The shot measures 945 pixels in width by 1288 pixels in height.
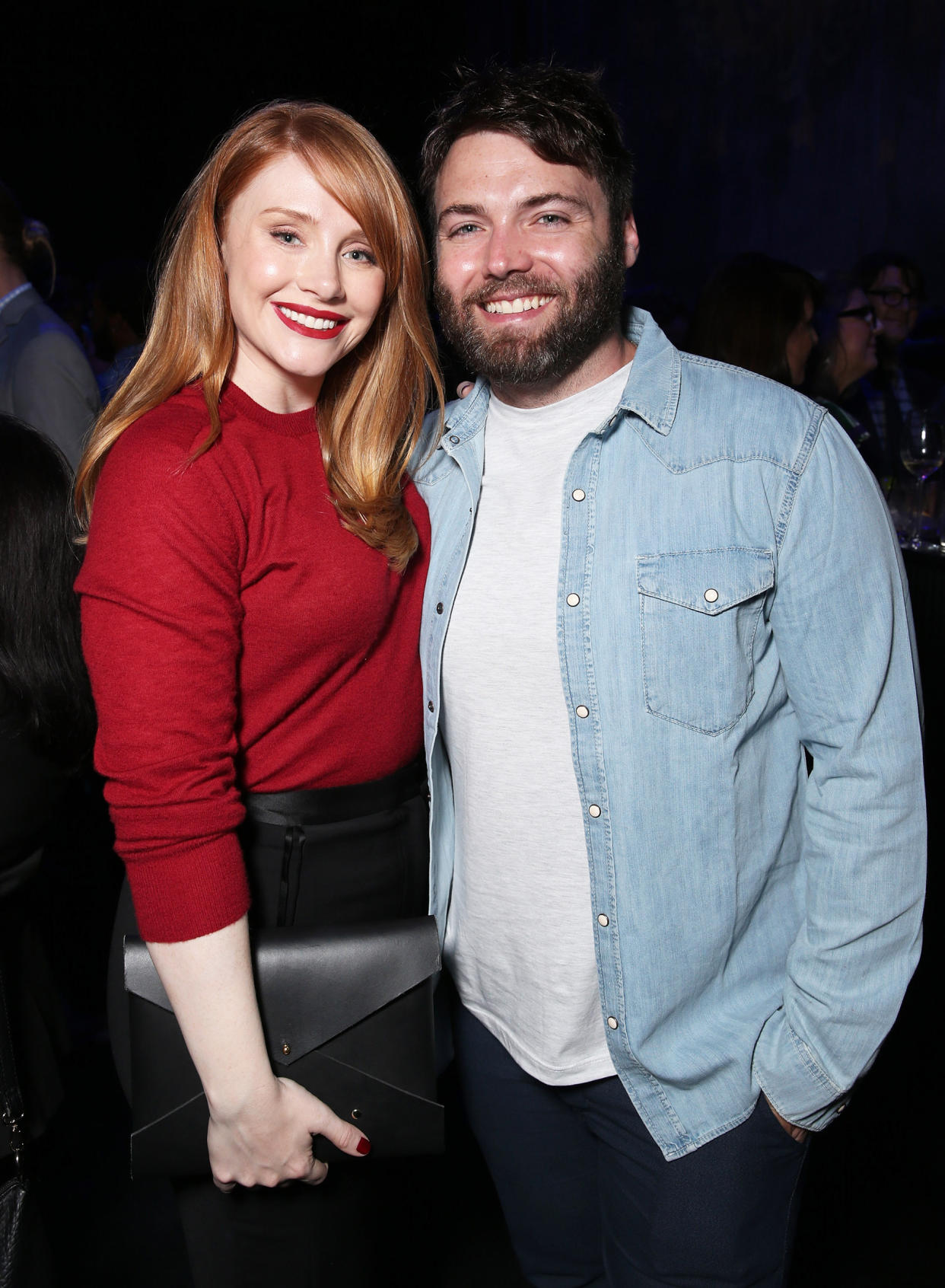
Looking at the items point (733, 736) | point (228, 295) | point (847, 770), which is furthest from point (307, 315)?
point (847, 770)

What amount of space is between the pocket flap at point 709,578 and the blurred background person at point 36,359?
196cm

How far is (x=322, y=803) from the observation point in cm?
122

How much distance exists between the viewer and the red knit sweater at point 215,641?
1.03 m

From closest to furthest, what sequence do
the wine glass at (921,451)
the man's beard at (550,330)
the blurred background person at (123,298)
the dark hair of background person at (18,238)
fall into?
the man's beard at (550,330)
the wine glass at (921,451)
the dark hair of background person at (18,238)
the blurred background person at (123,298)

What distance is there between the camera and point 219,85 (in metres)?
6.51

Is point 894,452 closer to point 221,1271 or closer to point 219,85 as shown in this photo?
point 221,1271

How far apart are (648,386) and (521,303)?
0.68ft

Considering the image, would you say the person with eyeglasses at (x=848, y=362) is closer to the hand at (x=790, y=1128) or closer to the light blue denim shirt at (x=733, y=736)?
the light blue denim shirt at (x=733, y=736)

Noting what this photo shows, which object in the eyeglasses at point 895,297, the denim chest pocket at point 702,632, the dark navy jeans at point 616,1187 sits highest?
the eyeglasses at point 895,297

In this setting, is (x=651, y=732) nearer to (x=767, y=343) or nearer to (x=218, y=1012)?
(x=218, y=1012)

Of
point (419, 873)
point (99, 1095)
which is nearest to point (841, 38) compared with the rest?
point (419, 873)

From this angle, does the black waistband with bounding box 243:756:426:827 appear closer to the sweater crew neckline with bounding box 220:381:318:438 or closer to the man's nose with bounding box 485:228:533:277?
the sweater crew neckline with bounding box 220:381:318:438

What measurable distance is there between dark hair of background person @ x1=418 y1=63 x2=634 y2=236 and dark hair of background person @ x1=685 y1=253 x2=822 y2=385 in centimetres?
140

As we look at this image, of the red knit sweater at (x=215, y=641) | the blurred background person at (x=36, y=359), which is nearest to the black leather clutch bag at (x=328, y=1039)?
the red knit sweater at (x=215, y=641)
